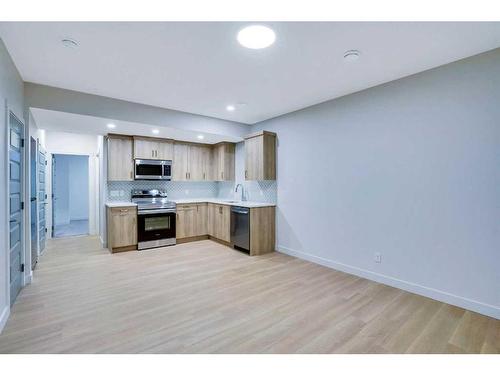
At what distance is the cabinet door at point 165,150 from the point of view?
539cm

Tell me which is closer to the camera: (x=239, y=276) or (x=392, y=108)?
(x=392, y=108)

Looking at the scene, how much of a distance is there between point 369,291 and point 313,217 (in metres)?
1.41

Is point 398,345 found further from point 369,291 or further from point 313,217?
point 313,217

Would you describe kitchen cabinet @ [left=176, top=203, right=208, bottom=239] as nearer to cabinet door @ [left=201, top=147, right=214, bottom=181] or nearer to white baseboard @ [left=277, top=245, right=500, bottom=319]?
cabinet door @ [left=201, top=147, right=214, bottom=181]

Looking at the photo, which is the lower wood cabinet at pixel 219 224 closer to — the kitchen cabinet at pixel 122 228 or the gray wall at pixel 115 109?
the kitchen cabinet at pixel 122 228

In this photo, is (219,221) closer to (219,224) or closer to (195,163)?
(219,224)

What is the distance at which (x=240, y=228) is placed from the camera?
→ 15.6 feet

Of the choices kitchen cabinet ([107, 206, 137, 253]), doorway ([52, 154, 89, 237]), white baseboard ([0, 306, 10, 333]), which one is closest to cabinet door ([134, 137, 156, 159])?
kitchen cabinet ([107, 206, 137, 253])

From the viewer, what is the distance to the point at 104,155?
16.9 ft

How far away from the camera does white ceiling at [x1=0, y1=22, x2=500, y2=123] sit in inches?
82.8

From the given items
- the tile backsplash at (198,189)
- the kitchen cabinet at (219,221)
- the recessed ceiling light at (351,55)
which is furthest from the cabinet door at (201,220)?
the recessed ceiling light at (351,55)

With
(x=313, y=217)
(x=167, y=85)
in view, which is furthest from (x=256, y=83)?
(x=313, y=217)

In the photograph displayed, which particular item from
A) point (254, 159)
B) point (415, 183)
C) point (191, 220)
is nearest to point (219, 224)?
point (191, 220)

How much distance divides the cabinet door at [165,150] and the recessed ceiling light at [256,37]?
361 centimetres
